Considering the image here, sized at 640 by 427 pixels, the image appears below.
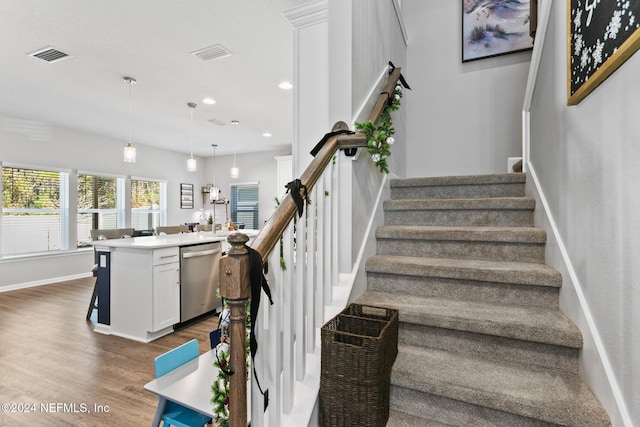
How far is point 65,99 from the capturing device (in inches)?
183

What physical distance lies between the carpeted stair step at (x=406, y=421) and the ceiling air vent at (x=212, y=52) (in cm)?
337

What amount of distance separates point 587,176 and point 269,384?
1.38m

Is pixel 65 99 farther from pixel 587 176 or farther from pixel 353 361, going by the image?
pixel 587 176

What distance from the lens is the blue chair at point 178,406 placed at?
1.47m

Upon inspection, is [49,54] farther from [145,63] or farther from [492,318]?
[492,318]

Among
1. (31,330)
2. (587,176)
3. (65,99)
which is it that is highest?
(65,99)

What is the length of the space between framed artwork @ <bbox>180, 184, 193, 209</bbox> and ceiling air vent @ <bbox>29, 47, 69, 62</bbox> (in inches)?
221

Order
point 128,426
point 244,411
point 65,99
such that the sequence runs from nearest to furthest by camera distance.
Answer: point 244,411 → point 128,426 → point 65,99

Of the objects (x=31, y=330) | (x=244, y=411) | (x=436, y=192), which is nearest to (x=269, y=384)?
(x=244, y=411)

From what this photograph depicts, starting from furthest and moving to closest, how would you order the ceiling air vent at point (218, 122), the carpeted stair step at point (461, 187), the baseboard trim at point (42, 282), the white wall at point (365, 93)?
the ceiling air vent at point (218, 122) < the baseboard trim at point (42, 282) < the carpeted stair step at point (461, 187) < the white wall at point (365, 93)

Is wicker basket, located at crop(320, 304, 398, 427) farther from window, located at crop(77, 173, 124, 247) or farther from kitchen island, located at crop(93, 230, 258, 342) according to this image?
window, located at crop(77, 173, 124, 247)

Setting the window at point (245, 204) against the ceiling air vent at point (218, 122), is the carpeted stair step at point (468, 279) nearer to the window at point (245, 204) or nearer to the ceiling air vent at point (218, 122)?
the ceiling air vent at point (218, 122)

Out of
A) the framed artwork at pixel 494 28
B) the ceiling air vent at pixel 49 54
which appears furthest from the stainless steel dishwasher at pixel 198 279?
the framed artwork at pixel 494 28

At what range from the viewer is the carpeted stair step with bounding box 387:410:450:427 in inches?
47.4
